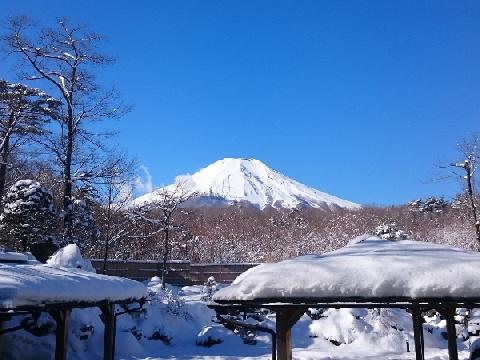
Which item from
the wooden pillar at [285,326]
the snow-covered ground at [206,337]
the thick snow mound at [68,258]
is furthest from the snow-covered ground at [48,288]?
the thick snow mound at [68,258]

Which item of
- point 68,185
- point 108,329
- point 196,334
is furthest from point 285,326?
point 196,334

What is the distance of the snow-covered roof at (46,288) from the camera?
5.00 metres

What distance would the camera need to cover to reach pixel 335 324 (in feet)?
58.9

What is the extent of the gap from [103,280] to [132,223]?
84.4 ft

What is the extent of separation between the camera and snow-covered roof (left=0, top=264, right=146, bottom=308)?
5.00m

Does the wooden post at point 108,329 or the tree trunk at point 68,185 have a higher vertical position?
the tree trunk at point 68,185

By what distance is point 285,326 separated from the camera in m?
5.25

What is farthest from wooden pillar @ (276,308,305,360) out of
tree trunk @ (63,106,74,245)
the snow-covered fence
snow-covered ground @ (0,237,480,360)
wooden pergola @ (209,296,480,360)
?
the snow-covered fence

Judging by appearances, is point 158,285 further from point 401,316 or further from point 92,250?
point 401,316

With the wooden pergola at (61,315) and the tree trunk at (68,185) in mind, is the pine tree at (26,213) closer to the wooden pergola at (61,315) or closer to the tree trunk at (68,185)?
the tree trunk at (68,185)

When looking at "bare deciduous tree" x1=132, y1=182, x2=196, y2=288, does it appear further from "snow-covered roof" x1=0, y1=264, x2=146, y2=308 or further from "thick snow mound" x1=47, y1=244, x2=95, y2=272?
"snow-covered roof" x1=0, y1=264, x2=146, y2=308

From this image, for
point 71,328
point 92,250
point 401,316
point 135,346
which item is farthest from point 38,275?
point 92,250

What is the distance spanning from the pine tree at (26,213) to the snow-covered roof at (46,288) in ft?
33.1

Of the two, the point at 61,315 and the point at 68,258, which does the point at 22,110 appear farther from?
the point at 61,315
